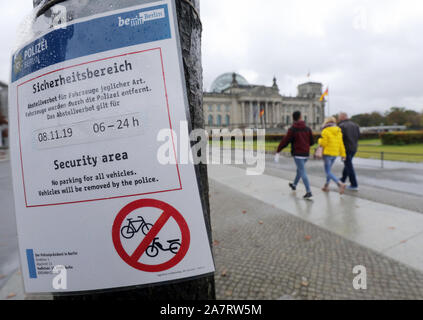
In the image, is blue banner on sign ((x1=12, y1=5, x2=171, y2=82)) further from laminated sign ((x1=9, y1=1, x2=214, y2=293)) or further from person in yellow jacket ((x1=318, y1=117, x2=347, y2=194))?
person in yellow jacket ((x1=318, y1=117, x2=347, y2=194))

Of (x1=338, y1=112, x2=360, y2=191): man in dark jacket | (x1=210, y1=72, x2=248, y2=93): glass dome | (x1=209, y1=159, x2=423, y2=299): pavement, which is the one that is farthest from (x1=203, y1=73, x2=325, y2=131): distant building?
(x1=209, y1=159, x2=423, y2=299): pavement

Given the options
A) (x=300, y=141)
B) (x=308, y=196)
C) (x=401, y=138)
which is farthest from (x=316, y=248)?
(x=401, y=138)

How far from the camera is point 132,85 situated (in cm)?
93

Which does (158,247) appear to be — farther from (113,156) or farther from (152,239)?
(113,156)

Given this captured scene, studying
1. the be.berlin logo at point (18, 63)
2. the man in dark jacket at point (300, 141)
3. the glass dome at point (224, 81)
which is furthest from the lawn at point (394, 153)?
the glass dome at point (224, 81)

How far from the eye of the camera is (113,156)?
94cm

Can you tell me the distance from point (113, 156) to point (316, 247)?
3246 millimetres

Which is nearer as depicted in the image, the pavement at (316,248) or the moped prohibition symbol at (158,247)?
the moped prohibition symbol at (158,247)

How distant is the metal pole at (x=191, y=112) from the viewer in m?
1.04

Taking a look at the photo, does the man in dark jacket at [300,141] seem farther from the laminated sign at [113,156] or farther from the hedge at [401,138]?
the hedge at [401,138]

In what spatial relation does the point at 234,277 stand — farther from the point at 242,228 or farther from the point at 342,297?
the point at 242,228

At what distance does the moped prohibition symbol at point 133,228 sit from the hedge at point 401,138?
99.6 ft

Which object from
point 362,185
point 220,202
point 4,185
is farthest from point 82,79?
point 4,185

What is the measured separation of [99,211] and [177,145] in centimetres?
43
